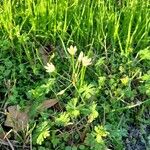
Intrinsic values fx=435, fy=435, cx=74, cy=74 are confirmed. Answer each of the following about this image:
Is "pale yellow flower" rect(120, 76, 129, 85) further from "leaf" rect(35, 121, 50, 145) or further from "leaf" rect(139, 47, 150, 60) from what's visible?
"leaf" rect(35, 121, 50, 145)

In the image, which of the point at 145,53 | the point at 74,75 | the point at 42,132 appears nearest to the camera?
the point at 42,132

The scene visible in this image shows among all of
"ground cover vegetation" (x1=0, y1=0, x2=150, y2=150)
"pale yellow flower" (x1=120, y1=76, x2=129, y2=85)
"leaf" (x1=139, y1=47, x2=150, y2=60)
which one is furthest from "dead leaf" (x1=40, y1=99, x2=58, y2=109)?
"leaf" (x1=139, y1=47, x2=150, y2=60)

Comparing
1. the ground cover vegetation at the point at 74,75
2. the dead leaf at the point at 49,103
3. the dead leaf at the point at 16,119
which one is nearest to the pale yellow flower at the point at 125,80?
the ground cover vegetation at the point at 74,75

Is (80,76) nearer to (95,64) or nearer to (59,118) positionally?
(95,64)

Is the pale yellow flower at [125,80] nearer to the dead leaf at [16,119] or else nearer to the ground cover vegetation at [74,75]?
the ground cover vegetation at [74,75]

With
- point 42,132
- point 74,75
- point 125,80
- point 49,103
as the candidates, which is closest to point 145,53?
point 125,80

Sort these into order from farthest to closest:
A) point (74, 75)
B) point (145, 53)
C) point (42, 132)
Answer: point (145, 53) → point (74, 75) → point (42, 132)

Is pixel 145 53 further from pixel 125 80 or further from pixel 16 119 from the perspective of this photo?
pixel 16 119
